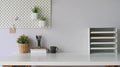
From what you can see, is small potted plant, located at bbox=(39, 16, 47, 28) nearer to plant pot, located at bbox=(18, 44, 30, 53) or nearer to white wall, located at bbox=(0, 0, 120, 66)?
white wall, located at bbox=(0, 0, 120, 66)

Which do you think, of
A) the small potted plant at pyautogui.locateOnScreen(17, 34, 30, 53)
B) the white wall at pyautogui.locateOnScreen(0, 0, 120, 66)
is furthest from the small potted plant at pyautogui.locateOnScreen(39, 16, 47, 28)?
the small potted plant at pyautogui.locateOnScreen(17, 34, 30, 53)

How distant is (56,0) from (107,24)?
2.39 feet

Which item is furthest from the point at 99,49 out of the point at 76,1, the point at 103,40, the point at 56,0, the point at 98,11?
the point at 56,0

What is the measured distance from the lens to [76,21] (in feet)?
7.72

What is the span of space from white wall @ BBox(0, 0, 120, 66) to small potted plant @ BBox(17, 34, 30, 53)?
0.11 meters

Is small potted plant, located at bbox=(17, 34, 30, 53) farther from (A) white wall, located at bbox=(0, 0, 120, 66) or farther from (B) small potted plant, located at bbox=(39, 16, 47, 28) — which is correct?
(B) small potted plant, located at bbox=(39, 16, 47, 28)

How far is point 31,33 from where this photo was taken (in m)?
2.38

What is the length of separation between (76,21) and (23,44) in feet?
2.43

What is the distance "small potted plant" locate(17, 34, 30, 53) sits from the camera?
2.27 metres

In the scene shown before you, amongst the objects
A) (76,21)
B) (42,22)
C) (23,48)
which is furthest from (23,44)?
(76,21)

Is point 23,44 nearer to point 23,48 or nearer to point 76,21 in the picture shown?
point 23,48

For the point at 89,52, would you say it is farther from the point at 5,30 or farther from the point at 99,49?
the point at 5,30

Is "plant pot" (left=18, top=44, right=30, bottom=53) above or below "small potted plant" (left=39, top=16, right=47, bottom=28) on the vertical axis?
below

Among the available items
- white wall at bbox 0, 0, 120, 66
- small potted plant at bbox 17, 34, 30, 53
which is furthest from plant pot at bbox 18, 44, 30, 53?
white wall at bbox 0, 0, 120, 66
